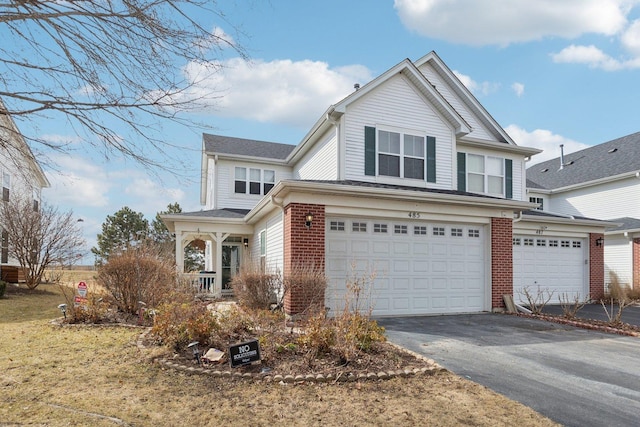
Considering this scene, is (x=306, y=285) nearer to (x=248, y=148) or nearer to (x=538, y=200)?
(x=248, y=148)

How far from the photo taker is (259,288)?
982 cm

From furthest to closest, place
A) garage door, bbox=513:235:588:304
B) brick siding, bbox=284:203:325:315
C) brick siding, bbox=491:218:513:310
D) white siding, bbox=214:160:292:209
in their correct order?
white siding, bbox=214:160:292:209 → garage door, bbox=513:235:588:304 → brick siding, bbox=491:218:513:310 → brick siding, bbox=284:203:325:315

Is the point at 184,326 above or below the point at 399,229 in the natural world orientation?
below

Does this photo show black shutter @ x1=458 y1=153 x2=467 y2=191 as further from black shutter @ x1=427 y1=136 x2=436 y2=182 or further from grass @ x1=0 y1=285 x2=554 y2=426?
grass @ x1=0 y1=285 x2=554 y2=426

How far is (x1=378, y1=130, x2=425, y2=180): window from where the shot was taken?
41.6 feet

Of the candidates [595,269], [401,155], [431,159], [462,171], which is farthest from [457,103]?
[595,269]

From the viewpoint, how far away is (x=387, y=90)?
1302 centimetres

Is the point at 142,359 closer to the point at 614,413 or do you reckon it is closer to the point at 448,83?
the point at 614,413

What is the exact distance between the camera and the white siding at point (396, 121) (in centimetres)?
1230

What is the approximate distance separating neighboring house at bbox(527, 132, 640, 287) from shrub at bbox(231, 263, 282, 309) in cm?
1502

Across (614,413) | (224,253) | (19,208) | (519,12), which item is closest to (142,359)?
(614,413)

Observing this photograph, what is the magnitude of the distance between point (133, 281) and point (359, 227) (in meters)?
5.67

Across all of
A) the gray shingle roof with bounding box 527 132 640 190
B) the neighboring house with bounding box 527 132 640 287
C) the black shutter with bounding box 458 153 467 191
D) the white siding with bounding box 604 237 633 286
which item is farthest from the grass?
the gray shingle roof with bounding box 527 132 640 190

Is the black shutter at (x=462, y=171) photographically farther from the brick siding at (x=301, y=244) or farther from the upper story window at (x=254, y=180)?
the upper story window at (x=254, y=180)
